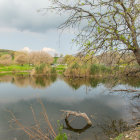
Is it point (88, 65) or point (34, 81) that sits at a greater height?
point (88, 65)

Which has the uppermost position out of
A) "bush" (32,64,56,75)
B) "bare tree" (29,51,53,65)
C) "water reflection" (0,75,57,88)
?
"bare tree" (29,51,53,65)

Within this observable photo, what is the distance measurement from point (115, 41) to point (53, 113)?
586 cm

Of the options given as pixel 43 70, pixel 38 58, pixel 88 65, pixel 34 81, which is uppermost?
pixel 38 58

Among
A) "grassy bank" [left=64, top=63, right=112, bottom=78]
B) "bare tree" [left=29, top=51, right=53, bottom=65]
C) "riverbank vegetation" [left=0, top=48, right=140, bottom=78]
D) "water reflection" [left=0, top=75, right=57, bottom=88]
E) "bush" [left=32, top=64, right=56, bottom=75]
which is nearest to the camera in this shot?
"riverbank vegetation" [left=0, top=48, right=140, bottom=78]

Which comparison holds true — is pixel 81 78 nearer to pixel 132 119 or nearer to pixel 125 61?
pixel 132 119

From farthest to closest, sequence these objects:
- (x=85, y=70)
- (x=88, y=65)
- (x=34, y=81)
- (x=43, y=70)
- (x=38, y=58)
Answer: (x=38, y=58)
(x=43, y=70)
(x=85, y=70)
(x=88, y=65)
(x=34, y=81)

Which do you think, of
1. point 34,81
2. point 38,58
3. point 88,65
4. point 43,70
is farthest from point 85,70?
point 38,58

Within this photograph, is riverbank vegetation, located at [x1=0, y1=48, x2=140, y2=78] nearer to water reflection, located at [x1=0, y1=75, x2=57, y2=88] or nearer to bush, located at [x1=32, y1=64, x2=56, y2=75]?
bush, located at [x1=32, y1=64, x2=56, y2=75]

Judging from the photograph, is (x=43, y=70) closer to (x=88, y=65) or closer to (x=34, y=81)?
(x=34, y=81)

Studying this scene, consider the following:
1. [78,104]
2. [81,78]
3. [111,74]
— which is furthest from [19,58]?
[111,74]

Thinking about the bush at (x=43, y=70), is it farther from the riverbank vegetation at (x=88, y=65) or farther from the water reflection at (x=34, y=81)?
the water reflection at (x=34, y=81)

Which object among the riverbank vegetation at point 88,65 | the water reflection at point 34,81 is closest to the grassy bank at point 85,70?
the riverbank vegetation at point 88,65

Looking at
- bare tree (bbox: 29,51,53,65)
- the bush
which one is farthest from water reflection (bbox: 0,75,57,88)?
bare tree (bbox: 29,51,53,65)

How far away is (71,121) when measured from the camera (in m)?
6.57
